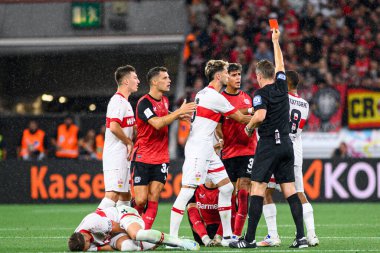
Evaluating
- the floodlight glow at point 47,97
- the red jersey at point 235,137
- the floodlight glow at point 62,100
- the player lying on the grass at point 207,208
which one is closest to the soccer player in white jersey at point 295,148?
the red jersey at point 235,137

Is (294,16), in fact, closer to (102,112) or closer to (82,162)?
(102,112)

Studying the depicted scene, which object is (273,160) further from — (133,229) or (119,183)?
(119,183)

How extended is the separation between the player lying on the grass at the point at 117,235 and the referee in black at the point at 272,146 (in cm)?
94

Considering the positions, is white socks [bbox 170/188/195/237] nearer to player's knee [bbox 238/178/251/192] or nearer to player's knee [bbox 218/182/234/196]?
player's knee [bbox 218/182/234/196]

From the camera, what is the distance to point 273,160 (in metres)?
11.2

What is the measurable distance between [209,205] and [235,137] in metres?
0.98

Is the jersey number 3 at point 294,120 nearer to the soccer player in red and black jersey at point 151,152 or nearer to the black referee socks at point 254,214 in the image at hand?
the black referee socks at point 254,214

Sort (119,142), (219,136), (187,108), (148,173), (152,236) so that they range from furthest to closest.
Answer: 1. (219,136)
2. (119,142)
3. (148,173)
4. (187,108)
5. (152,236)

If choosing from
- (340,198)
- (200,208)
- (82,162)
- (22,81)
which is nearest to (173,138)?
(82,162)

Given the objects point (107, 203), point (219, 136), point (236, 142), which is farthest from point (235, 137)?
point (107, 203)

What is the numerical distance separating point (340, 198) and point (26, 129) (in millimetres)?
8395

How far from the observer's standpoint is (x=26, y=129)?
24.3 meters

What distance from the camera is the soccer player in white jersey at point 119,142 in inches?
494

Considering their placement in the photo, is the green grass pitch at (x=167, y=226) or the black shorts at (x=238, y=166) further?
the black shorts at (x=238, y=166)
